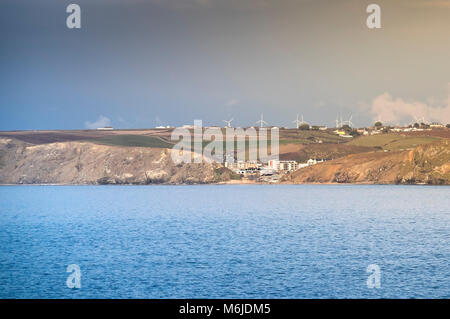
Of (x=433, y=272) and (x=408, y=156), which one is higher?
(x=408, y=156)

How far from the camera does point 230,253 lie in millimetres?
57344

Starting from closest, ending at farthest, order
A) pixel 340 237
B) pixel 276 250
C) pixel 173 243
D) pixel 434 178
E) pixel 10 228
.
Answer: pixel 276 250
pixel 173 243
pixel 340 237
pixel 10 228
pixel 434 178

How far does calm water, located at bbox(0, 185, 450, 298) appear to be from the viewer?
42.2 meters

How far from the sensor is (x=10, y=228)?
87062 millimetres

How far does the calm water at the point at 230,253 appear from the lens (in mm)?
42238

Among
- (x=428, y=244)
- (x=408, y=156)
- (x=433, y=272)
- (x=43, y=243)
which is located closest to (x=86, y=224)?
(x=43, y=243)
